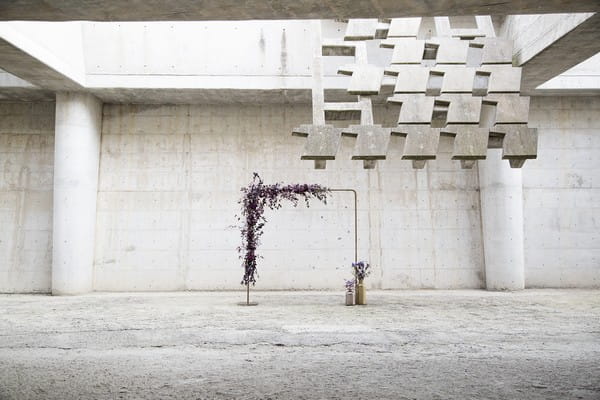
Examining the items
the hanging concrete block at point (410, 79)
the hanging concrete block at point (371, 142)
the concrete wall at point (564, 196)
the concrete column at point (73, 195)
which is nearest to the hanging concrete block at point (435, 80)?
the hanging concrete block at point (410, 79)

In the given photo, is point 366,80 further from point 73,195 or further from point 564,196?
point 73,195

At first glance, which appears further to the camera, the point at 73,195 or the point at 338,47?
the point at 73,195

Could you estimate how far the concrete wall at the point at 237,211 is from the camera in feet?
45.2

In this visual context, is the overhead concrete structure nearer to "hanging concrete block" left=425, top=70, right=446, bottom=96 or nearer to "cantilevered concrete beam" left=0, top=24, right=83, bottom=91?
"hanging concrete block" left=425, top=70, right=446, bottom=96

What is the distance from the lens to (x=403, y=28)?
11.0 metres

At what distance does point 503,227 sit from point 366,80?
6193 millimetres

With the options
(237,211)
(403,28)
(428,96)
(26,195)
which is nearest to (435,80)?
(428,96)

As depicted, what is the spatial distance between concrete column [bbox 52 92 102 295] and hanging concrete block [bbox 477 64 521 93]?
10880 mm

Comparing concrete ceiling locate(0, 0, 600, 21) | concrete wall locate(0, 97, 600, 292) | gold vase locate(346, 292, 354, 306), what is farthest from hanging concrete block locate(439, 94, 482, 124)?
concrete ceiling locate(0, 0, 600, 21)

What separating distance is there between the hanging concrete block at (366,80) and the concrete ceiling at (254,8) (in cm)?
505

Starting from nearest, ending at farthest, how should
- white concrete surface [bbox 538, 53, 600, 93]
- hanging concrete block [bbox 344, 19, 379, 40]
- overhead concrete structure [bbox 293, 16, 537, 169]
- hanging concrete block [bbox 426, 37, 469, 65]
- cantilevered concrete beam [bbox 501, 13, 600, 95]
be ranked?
cantilevered concrete beam [bbox 501, 13, 600, 95] < overhead concrete structure [bbox 293, 16, 537, 169] < hanging concrete block [bbox 426, 37, 469, 65] < hanging concrete block [bbox 344, 19, 379, 40] < white concrete surface [bbox 538, 53, 600, 93]

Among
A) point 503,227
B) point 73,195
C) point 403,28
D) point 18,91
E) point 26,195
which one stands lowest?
point 503,227

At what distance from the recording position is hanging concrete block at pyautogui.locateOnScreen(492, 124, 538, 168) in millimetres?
9352

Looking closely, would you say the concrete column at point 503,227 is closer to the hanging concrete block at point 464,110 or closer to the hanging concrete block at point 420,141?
the hanging concrete block at point 464,110
